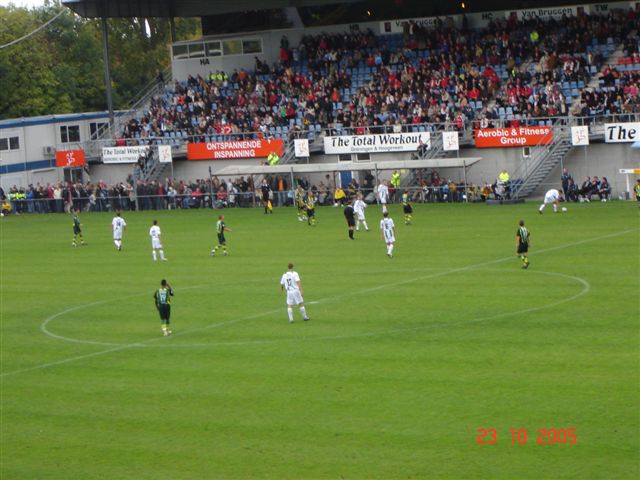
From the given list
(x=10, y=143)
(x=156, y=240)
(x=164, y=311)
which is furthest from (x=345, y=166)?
(x=164, y=311)

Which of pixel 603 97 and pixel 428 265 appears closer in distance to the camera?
pixel 428 265

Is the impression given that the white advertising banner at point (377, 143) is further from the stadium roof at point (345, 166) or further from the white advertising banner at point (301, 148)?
the white advertising banner at point (301, 148)

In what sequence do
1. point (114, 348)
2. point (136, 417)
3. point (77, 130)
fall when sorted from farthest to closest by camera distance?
point (77, 130), point (114, 348), point (136, 417)

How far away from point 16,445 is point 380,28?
5858 centimetres

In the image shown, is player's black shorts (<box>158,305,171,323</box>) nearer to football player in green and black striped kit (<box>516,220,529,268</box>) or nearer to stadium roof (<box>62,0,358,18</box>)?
football player in green and black striped kit (<box>516,220,529,268</box>)

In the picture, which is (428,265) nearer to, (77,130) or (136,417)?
(136,417)

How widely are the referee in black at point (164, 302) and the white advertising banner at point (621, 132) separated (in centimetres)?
3378

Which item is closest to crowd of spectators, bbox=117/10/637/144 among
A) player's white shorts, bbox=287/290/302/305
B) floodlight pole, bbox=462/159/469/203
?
floodlight pole, bbox=462/159/469/203

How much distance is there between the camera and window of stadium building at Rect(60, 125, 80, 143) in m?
82.6

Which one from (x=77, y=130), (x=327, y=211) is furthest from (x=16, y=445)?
(x=77, y=130)

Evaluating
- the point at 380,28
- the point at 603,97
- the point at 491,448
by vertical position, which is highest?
the point at 380,28

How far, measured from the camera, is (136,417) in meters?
23.5

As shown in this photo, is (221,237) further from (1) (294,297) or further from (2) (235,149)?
(2) (235,149)
